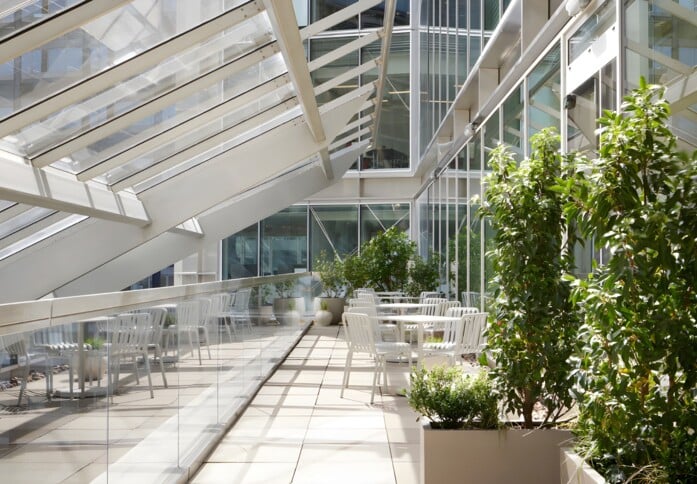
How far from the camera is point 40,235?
32.6 feet

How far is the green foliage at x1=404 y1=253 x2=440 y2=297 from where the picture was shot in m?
14.6

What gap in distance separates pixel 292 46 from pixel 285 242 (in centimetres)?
1488

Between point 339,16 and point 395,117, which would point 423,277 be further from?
point 339,16

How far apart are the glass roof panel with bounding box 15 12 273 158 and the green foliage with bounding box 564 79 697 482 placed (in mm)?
4339

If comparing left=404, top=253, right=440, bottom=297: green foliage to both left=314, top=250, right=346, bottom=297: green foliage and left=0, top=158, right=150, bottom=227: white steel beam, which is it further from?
left=0, top=158, right=150, bottom=227: white steel beam

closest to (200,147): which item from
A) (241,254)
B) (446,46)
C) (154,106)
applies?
(154,106)

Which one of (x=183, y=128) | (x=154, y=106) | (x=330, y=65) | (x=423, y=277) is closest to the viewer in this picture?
(x=154, y=106)

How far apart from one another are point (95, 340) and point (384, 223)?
18145 mm

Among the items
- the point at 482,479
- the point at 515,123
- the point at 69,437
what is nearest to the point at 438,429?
the point at 482,479

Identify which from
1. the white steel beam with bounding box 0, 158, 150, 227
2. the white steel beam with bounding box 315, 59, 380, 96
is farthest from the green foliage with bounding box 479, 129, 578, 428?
the white steel beam with bounding box 315, 59, 380, 96

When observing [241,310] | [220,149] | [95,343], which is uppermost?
[220,149]

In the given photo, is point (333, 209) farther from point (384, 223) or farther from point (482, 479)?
point (482, 479)

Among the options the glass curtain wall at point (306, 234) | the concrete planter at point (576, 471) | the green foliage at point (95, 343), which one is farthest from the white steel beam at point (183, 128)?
the glass curtain wall at point (306, 234)

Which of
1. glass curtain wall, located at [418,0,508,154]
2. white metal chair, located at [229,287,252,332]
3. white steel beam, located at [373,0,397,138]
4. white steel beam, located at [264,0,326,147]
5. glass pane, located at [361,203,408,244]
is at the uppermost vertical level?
glass curtain wall, located at [418,0,508,154]
